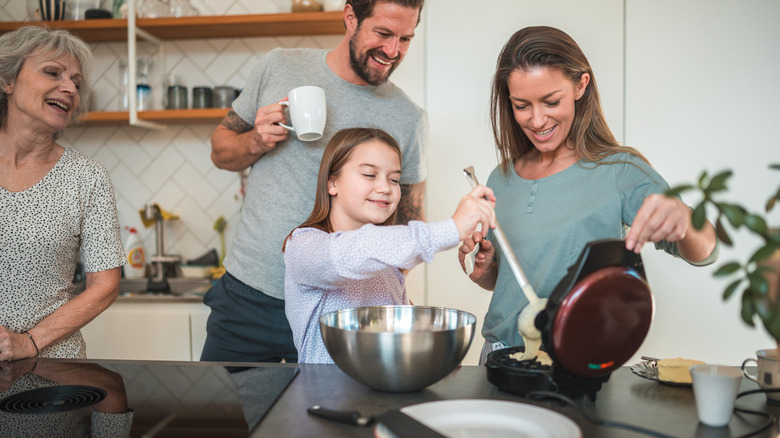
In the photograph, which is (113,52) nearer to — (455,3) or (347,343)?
(455,3)

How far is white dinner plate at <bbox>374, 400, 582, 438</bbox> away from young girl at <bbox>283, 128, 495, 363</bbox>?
0.80 feet

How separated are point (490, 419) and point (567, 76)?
780mm

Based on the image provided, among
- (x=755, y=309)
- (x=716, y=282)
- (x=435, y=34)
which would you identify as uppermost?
(x=435, y=34)

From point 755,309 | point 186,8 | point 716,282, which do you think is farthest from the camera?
point 186,8

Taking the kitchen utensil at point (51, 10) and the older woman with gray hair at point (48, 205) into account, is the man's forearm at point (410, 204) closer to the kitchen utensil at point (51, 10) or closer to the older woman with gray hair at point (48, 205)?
the older woman with gray hair at point (48, 205)

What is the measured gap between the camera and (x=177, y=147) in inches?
116

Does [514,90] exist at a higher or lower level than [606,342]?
higher

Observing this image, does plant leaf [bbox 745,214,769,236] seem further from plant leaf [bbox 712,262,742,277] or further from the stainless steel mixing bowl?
the stainless steel mixing bowl

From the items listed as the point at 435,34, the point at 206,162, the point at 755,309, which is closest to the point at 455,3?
the point at 435,34

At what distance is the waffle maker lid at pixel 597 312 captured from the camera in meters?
0.84

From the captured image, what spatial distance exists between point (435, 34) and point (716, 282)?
1533 millimetres

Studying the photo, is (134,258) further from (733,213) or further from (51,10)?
(733,213)

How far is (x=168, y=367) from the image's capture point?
1147 millimetres

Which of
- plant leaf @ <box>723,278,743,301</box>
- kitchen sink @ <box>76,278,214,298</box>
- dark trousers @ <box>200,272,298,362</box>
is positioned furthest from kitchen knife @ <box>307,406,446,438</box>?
kitchen sink @ <box>76,278,214,298</box>
